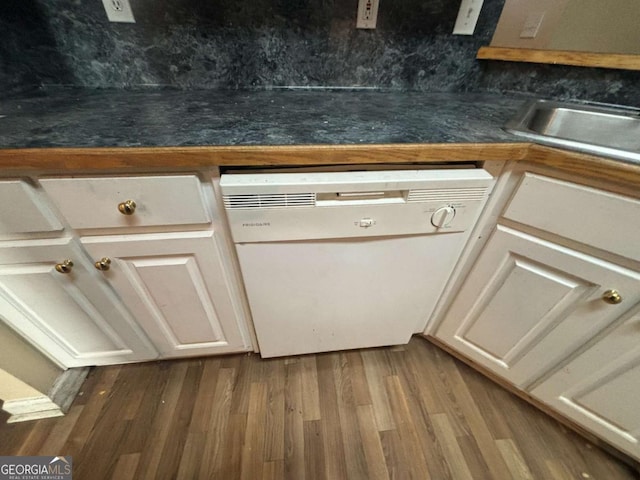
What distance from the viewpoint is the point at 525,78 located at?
100 centimetres

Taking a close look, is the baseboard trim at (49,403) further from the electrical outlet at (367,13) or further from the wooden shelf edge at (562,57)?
→ the wooden shelf edge at (562,57)

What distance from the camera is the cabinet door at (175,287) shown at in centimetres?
66

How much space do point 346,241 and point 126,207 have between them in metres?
0.49

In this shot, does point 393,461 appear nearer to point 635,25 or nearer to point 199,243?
point 199,243

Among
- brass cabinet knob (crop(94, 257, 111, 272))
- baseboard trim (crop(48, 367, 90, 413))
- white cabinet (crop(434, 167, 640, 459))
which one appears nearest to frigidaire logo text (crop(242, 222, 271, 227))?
brass cabinet knob (crop(94, 257, 111, 272))

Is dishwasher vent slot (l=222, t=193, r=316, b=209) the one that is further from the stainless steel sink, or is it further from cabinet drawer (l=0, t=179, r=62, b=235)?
the stainless steel sink

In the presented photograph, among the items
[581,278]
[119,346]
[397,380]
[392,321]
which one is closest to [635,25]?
[581,278]

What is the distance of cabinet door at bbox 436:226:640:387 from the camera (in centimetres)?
63

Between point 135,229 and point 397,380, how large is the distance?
1.04 meters

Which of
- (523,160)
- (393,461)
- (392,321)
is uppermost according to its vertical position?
(523,160)

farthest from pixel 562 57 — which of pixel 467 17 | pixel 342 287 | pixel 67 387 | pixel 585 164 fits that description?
pixel 67 387

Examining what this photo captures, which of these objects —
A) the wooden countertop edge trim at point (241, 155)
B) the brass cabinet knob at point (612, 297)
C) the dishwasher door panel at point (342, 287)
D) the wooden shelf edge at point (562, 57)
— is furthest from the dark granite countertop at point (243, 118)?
the brass cabinet knob at point (612, 297)

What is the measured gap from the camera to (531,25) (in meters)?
0.95

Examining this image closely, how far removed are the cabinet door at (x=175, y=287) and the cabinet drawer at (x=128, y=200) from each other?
51mm
